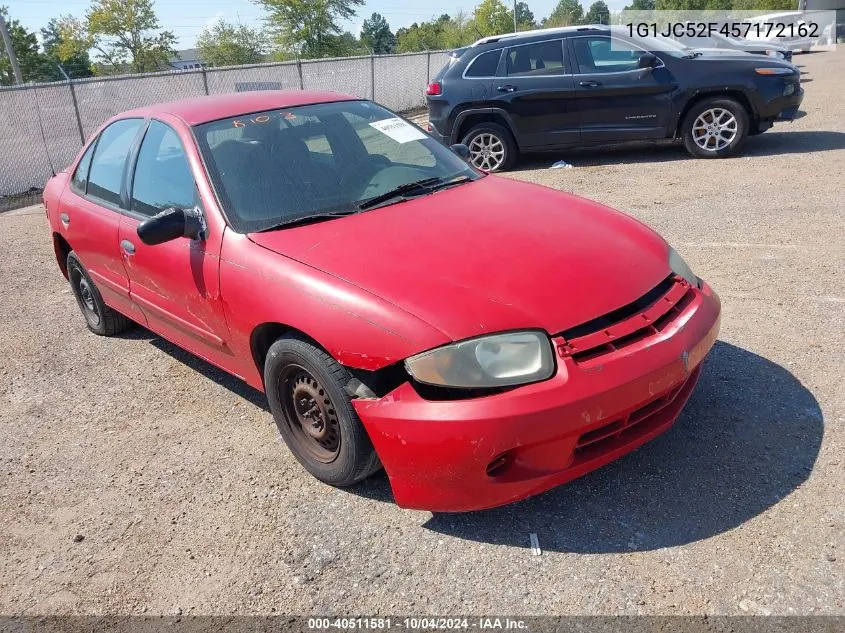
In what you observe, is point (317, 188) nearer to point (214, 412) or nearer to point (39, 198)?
point (214, 412)

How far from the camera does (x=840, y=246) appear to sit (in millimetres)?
5359

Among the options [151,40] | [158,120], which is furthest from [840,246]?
[151,40]

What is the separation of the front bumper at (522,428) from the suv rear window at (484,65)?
752 centimetres

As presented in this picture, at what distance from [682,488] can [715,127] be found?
7221 mm

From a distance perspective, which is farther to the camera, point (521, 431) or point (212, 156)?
point (212, 156)

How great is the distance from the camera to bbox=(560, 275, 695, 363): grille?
2.52 m

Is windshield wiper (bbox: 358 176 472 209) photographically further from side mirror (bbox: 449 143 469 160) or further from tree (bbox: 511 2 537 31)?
tree (bbox: 511 2 537 31)

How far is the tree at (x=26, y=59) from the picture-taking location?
5025cm

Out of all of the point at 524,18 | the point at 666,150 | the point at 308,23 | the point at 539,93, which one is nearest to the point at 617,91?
the point at 539,93

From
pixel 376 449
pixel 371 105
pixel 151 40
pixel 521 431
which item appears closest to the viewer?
pixel 521 431

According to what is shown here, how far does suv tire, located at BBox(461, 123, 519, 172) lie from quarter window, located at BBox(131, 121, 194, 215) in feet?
20.1

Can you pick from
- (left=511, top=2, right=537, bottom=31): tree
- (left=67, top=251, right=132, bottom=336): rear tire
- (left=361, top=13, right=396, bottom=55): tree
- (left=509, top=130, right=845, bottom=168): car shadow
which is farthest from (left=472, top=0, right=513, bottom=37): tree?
(left=67, top=251, right=132, bottom=336): rear tire

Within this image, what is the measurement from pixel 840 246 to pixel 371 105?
371cm

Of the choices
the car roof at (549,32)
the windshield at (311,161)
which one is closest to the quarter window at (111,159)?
the windshield at (311,161)
